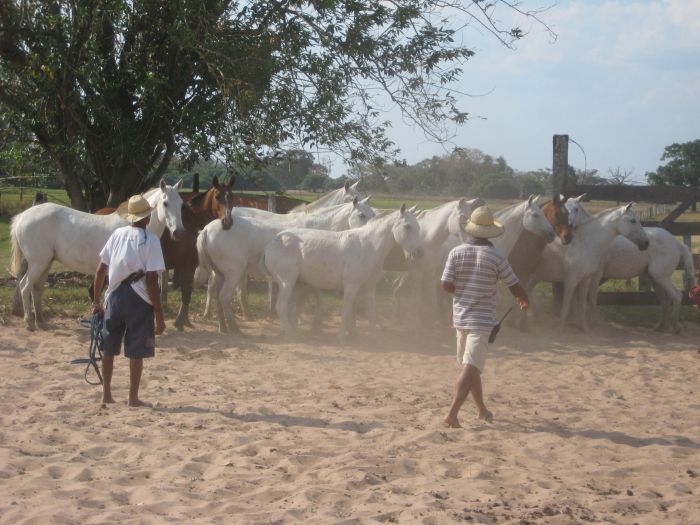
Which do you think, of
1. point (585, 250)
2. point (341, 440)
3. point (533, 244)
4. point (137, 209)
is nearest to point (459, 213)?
point (533, 244)

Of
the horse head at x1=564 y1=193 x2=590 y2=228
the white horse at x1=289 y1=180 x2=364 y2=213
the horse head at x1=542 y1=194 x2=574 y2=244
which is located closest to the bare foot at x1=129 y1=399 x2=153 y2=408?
the white horse at x1=289 y1=180 x2=364 y2=213

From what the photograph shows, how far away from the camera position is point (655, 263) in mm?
13086

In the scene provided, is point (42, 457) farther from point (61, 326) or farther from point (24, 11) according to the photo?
point (24, 11)

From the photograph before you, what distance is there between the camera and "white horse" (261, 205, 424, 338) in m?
11.3

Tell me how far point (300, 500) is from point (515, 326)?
8.11m

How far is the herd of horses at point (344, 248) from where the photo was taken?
11.2m

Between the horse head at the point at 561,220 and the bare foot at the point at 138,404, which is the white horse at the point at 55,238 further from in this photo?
the horse head at the point at 561,220

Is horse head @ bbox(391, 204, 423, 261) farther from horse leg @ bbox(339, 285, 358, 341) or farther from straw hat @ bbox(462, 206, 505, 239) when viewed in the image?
straw hat @ bbox(462, 206, 505, 239)

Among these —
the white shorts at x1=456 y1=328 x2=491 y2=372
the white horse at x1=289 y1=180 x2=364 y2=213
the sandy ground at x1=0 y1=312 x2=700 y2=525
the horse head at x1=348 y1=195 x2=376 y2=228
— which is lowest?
the sandy ground at x1=0 y1=312 x2=700 y2=525

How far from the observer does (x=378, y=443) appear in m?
6.38

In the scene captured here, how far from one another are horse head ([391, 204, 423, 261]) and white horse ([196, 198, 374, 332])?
4.21ft

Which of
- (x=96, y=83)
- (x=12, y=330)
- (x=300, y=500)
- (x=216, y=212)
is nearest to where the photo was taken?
(x=300, y=500)

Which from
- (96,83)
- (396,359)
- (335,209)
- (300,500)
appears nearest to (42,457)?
(300,500)

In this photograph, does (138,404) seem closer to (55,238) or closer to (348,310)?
(348,310)
